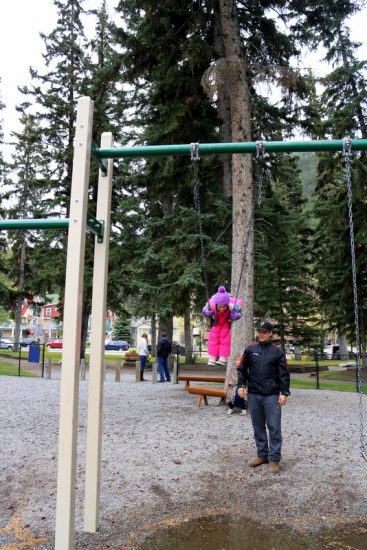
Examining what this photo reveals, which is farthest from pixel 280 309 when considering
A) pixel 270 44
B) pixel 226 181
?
pixel 270 44

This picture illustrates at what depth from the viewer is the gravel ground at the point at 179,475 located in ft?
14.8

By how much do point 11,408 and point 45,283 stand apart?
14916mm

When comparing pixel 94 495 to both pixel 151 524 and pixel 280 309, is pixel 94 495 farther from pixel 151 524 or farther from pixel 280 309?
pixel 280 309

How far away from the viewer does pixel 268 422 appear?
6012 mm

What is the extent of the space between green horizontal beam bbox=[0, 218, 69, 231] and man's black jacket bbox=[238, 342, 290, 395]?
3.04 m

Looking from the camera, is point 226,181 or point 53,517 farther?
point 226,181

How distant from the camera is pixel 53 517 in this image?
4539mm

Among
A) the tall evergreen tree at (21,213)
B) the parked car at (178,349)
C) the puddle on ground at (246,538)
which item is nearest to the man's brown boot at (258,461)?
the puddle on ground at (246,538)

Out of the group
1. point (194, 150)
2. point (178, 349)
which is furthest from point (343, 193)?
point (194, 150)

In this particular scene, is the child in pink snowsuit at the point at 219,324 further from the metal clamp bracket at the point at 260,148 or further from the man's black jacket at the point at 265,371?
the metal clamp bracket at the point at 260,148

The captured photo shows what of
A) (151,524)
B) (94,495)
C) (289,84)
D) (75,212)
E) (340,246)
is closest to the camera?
(75,212)

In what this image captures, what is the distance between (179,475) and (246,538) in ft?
Answer: 5.72

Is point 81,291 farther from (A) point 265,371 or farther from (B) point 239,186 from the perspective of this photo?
(B) point 239,186

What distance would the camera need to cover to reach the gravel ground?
4.50 metres
